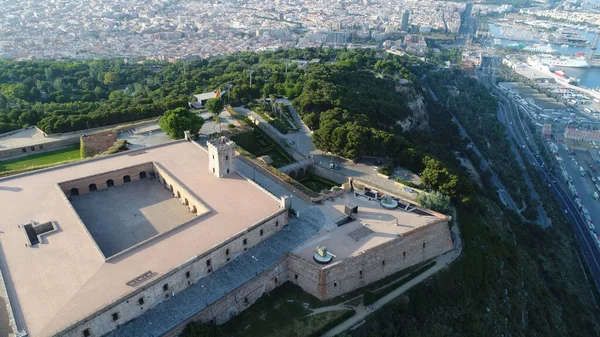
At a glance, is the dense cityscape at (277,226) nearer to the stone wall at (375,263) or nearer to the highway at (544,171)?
the stone wall at (375,263)

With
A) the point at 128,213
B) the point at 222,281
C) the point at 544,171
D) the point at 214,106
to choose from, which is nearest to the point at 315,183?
the point at 214,106

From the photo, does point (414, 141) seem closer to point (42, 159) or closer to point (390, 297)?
point (390, 297)

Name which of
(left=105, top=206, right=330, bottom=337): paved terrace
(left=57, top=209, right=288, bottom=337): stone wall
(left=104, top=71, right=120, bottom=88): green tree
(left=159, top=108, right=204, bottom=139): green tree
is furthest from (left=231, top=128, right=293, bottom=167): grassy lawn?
(left=104, top=71, right=120, bottom=88): green tree

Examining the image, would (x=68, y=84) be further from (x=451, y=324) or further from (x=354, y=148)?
(x=451, y=324)

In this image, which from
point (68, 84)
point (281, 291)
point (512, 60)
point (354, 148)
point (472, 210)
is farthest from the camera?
point (512, 60)

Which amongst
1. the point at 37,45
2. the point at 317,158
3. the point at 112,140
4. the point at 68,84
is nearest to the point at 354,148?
the point at 317,158

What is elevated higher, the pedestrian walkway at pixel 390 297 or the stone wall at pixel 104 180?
the stone wall at pixel 104 180

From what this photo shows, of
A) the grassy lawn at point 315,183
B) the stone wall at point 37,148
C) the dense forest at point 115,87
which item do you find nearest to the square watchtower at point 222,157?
the grassy lawn at point 315,183
